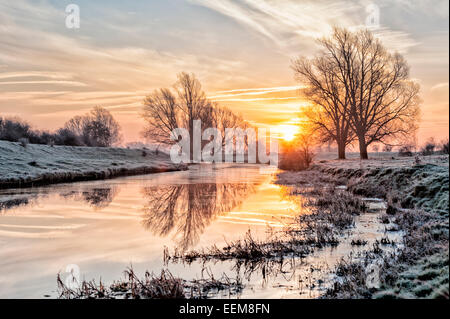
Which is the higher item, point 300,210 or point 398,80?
point 398,80

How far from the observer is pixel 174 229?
9391 millimetres

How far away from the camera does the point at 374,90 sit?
3039 centimetres

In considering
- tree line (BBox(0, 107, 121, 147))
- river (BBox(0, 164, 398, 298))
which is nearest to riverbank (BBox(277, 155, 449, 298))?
river (BBox(0, 164, 398, 298))

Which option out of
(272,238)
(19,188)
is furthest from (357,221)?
(19,188)

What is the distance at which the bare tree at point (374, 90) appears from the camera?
29.3m

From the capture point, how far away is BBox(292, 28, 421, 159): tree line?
29.4 m

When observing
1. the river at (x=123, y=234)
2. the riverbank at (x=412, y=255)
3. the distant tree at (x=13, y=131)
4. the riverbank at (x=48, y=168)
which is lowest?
the river at (x=123, y=234)

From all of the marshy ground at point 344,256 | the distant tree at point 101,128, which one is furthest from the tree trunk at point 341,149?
the distant tree at point 101,128

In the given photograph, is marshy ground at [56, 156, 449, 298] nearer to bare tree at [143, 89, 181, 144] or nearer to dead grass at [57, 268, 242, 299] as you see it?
dead grass at [57, 268, 242, 299]

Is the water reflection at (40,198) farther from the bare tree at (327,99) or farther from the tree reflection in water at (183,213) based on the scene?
the bare tree at (327,99)

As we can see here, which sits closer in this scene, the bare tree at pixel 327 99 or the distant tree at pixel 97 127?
the bare tree at pixel 327 99

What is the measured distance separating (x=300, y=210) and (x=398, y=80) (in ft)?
77.1

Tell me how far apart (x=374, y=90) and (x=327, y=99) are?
14.8 feet
